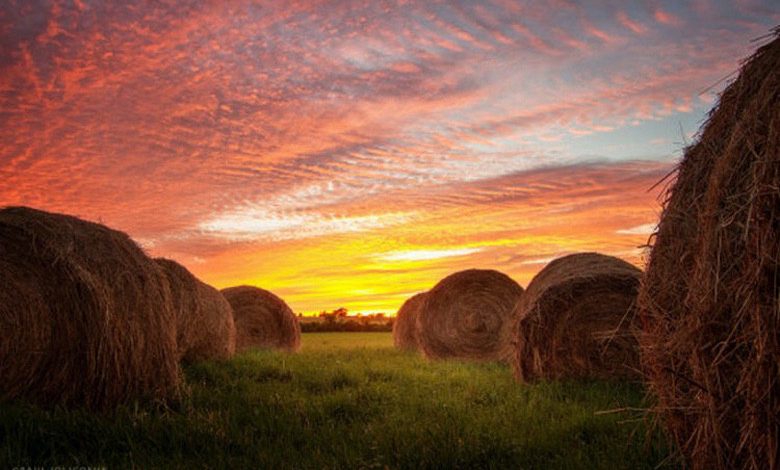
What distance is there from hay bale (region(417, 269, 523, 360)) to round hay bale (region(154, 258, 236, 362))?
504cm

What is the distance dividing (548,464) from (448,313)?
10.7 m

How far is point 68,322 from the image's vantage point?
704cm

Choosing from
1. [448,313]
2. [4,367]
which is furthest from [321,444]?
[448,313]

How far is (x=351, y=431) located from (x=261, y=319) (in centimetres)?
1299

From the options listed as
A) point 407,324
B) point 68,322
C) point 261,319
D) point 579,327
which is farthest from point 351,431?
point 407,324

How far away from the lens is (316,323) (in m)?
42.3

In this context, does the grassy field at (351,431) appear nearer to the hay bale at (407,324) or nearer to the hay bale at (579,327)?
the hay bale at (579,327)

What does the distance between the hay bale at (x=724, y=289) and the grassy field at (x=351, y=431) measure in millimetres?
715

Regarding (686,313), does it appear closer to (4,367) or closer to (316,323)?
(4,367)

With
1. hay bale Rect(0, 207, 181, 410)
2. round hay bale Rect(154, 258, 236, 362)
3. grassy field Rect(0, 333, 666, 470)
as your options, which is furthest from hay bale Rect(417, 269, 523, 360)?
hay bale Rect(0, 207, 181, 410)

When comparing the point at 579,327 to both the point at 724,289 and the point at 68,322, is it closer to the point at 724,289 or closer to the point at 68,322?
the point at 724,289

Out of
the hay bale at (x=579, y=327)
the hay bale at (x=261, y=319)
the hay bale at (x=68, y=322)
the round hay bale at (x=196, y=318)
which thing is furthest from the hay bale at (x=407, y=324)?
the hay bale at (x=68, y=322)

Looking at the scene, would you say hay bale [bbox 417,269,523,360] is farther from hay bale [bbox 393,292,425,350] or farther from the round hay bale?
the round hay bale

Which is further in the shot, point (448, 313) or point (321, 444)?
point (448, 313)
